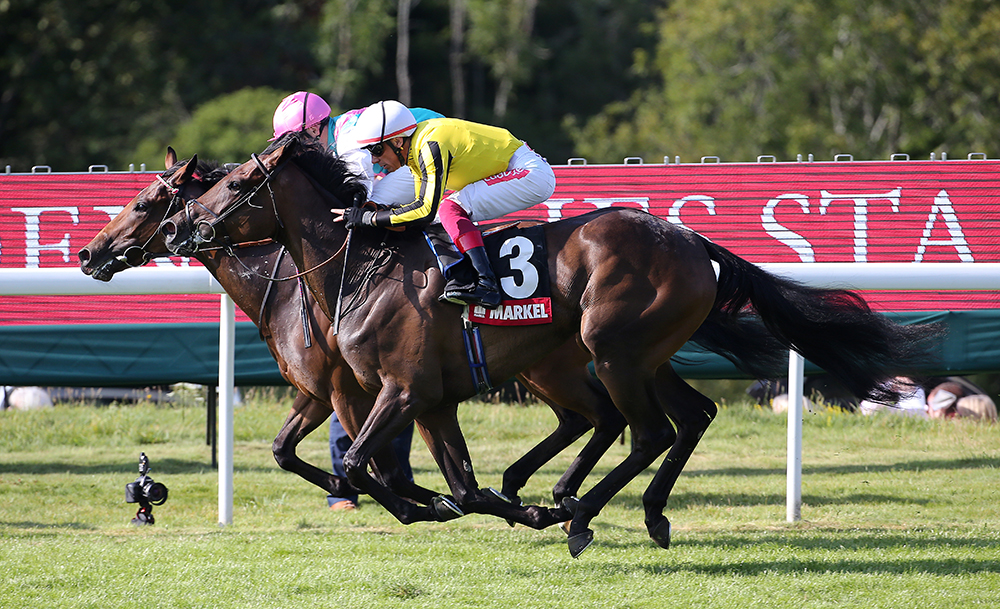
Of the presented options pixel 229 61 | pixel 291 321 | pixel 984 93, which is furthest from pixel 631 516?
pixel 229 61

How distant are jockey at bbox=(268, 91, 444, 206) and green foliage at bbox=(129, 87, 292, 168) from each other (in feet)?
56.8

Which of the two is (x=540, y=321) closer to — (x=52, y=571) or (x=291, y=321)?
(x=291, y=321)

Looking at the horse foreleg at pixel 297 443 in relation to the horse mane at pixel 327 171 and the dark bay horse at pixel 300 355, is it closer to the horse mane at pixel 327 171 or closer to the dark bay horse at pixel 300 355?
the dark bay horse at pixel 300 355

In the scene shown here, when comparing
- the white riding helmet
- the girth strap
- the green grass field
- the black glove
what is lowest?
the green grass field

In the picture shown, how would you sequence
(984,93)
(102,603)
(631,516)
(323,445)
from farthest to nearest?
(984,93), (323,445), (631,516), (102,603)

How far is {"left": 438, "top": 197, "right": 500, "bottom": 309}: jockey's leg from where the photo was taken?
181 inches

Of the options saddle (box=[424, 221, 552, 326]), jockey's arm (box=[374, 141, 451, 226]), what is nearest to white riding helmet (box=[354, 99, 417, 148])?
jockey's arm (box=[374, 141, 451, 226])

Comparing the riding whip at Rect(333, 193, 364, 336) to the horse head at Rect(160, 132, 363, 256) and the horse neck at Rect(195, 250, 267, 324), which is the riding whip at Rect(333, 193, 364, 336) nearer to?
the horse head at Rect(160, 132, 363, 256)

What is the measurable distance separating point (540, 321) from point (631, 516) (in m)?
1.96

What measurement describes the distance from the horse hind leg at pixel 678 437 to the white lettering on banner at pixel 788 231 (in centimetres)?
293

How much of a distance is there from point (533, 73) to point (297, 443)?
25610 mm

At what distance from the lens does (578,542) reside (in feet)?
15.6

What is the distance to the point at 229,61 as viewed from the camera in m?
28.7

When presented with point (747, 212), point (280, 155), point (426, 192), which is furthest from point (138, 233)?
point (747, 212)
